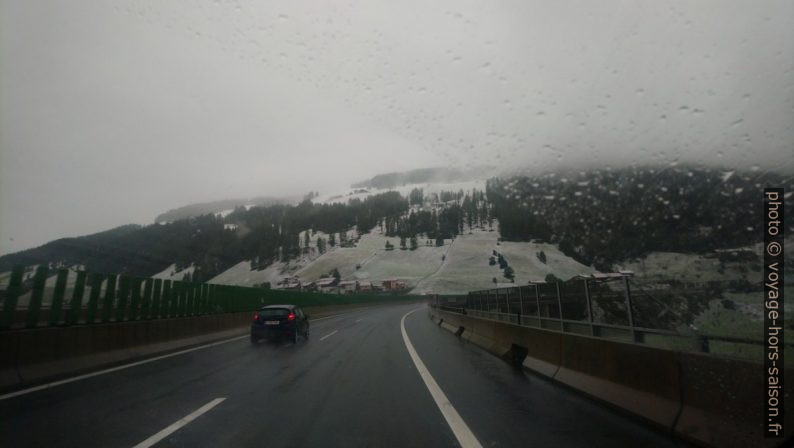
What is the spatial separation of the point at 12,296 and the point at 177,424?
18.3ft

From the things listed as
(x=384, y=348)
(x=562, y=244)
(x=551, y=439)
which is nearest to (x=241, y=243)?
(x=562, y=244)

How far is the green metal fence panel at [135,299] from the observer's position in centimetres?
1427

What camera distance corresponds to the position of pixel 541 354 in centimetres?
1022

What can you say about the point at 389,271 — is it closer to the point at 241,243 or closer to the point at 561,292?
the point at 241,243

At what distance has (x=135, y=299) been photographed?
14484mm

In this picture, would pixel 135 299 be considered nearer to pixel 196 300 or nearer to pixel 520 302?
pixel 196 300

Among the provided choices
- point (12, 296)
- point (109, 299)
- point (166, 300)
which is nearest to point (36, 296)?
point (12, 296)

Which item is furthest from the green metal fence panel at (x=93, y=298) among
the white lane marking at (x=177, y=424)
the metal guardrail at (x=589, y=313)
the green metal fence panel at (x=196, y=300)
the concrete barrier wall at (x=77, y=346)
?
the metal guardrail at (x=589, y=313)

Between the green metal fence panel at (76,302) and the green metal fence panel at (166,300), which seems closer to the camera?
the green metal fence panel at (76,302)

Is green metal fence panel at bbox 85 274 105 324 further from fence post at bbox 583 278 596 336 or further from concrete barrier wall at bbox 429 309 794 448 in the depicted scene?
fence post at bbox 583 278 596 336

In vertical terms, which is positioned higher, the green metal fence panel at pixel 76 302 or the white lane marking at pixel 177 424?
the green metal fence panel at pixel 76 302

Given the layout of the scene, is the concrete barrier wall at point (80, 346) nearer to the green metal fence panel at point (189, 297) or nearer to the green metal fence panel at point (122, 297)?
the green metal fence panel at point (122, 297)

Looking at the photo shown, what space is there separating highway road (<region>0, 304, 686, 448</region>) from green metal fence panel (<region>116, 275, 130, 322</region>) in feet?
8.33

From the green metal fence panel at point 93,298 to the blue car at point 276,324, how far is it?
651cm
